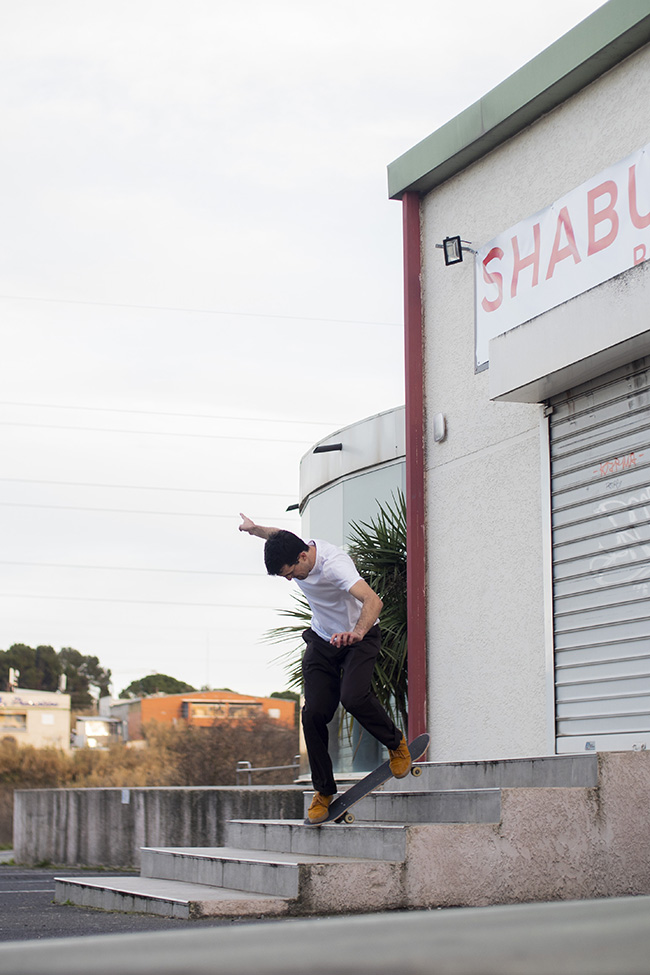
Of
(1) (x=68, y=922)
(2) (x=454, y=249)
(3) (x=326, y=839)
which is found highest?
(2) (x=454, y=249)

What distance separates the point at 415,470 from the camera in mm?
9047

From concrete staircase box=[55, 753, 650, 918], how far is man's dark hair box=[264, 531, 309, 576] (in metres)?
1.37

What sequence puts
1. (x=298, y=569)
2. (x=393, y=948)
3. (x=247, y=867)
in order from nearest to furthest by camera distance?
(x=393, y=948)
(x=247, y=867)
(x=298, y=569)

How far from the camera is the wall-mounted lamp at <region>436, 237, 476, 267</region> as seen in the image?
29.3 ft

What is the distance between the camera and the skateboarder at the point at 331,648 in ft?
19.2

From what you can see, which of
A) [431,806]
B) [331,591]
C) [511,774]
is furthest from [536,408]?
[431,806]

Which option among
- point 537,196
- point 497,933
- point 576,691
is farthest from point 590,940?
point 537,196

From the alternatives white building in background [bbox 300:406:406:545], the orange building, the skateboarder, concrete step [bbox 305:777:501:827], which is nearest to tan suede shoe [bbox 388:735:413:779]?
the skateboarder

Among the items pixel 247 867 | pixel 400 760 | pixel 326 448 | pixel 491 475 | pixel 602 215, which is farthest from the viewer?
pixel 326 448

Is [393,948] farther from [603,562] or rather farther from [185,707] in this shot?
[185,707]

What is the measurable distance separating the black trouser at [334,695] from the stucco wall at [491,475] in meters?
1.91

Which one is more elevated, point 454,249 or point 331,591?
point 454,249

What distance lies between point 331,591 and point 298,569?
0.27 metres

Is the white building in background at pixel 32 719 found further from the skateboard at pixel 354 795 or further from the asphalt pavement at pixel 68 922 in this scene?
the skateboard at pixel 354 795
